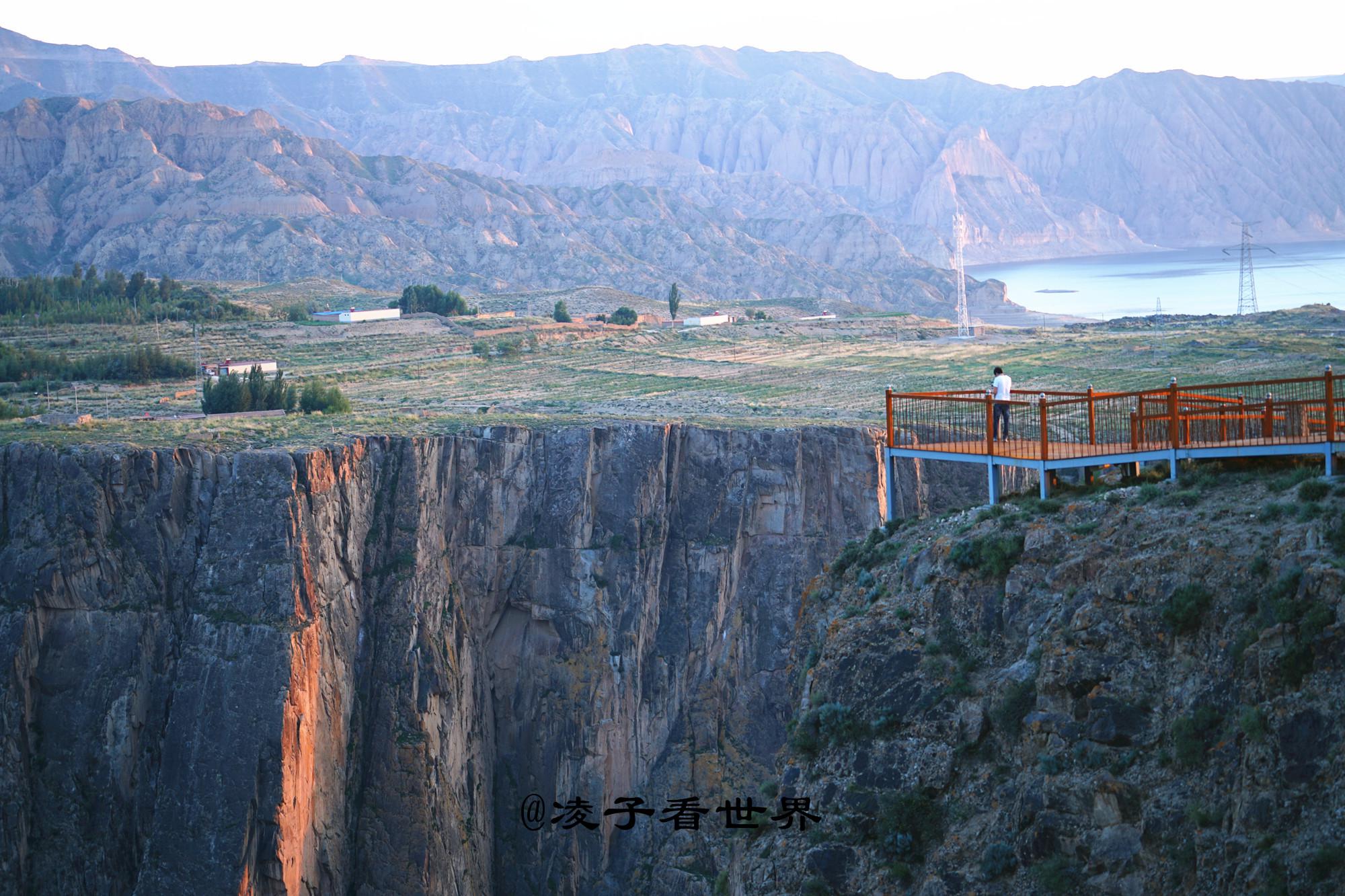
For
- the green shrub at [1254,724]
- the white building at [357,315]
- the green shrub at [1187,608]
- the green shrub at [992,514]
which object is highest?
the white building at [357,315]

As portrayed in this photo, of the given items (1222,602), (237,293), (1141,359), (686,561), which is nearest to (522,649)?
(686,561)

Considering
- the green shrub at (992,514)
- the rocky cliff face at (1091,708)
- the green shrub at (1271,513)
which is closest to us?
the rocky cliff face at (1091,708)

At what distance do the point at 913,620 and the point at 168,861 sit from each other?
17.7 meters

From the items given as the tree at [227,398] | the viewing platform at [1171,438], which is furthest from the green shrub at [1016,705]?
the tree at [227,398]

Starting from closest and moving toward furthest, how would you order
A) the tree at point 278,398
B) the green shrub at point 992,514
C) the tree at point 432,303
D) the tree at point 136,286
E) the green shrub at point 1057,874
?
the green shrub at point 1057,874 < the green shrub at point 992,514 < the tree at point 278,398 < the tree at point 432,303 < the tree at point 136,286

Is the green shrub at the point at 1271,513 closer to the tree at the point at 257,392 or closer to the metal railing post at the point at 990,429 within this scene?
the metal railing post at the point at 990,429

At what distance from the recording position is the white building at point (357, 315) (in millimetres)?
68438

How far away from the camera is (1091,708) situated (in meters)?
12.0

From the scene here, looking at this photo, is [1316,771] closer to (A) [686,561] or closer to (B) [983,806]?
(B) [983,806]

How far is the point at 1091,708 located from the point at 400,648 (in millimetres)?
20565

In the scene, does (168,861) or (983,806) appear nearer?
(983,806)

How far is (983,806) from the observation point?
1248 centimetres

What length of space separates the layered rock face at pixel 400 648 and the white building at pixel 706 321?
139ft

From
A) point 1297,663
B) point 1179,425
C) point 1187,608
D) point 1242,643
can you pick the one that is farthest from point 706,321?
point 1297,663
